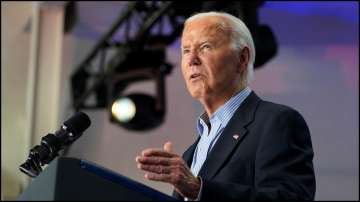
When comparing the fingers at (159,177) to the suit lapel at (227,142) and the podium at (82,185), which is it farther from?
the suit lapel at (227,142)

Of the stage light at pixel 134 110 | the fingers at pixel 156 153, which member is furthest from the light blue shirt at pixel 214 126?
the stage light at pixel 134 110

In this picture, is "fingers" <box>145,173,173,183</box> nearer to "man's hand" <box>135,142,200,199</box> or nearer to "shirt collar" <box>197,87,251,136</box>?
"man's hand" <box>135,142,200,199</box>

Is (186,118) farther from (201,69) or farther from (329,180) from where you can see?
(201,69)

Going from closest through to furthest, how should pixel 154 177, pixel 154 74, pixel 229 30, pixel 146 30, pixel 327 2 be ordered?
pixel 154 177, pixel 229 30, pixel 146 30, pixel 154 74, pixel 327 2

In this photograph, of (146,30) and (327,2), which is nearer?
(146,30)

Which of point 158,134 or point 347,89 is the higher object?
point 347,89

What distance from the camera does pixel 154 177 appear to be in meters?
1.03

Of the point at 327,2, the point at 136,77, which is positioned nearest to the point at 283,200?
the point at 136,77

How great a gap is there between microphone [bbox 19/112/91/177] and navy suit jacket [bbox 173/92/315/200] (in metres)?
0.28

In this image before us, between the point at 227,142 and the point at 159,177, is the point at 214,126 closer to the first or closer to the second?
the point at 227,142

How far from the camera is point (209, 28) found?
4.90ft

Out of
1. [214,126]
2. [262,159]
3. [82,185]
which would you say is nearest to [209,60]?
[214,126]

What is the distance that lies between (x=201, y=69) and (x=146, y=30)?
3.19 metres

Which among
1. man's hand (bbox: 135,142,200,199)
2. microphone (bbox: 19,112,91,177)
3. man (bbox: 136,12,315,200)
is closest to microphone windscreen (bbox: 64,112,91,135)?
microphone (bbox: 19,112,91,177)
